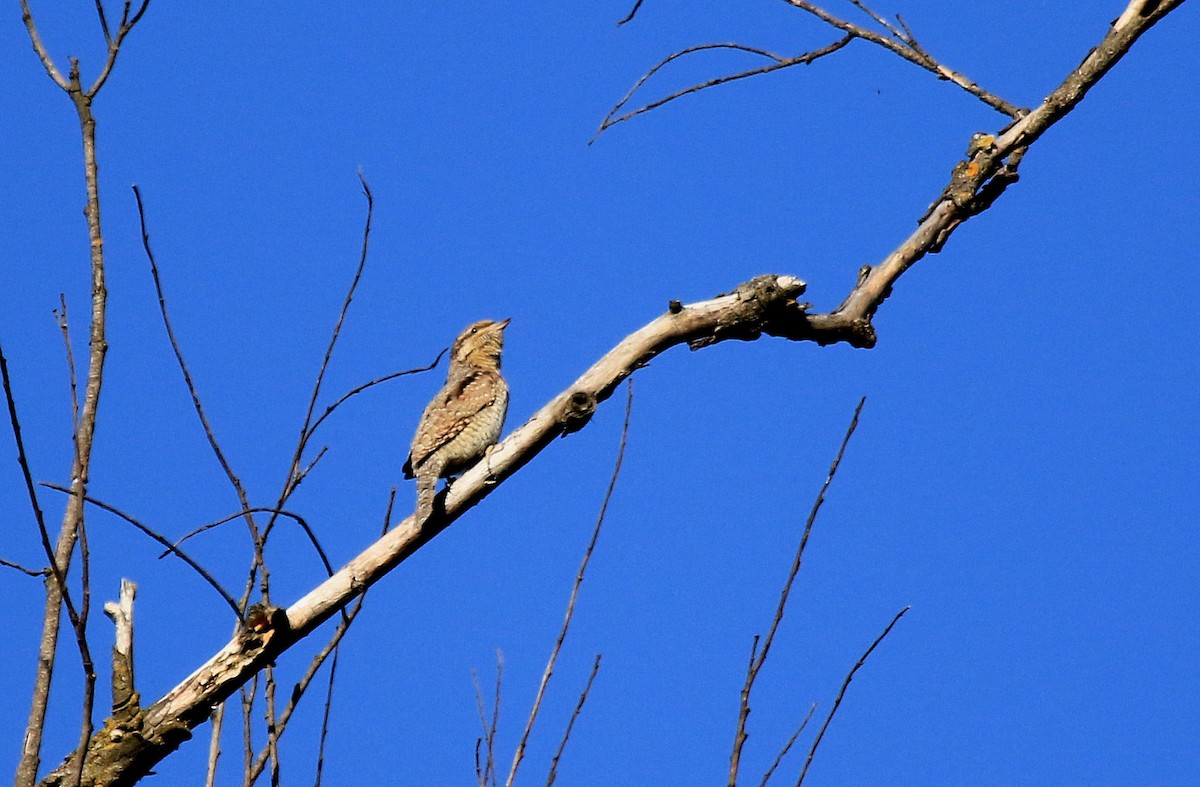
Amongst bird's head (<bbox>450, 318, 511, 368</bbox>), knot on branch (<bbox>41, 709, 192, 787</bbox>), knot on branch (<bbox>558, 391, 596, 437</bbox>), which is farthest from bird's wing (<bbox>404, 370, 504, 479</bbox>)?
knot on branch (<bbox>41, 709, 192, 787</bbox>)

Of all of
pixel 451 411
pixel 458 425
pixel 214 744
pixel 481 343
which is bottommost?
pixel 214 744

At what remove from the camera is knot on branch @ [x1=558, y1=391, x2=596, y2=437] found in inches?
139

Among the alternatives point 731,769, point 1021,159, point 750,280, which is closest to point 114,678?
point 731,769

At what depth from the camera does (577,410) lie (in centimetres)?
352

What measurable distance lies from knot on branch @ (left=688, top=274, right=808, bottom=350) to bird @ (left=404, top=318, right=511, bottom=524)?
1.66 m

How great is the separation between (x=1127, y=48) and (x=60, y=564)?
12.1ft

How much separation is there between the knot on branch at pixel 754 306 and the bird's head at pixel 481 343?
130 inches

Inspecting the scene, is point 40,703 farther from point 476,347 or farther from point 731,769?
point 476,347

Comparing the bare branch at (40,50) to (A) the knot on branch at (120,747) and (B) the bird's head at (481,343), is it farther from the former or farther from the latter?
(B) the bird's head at (481,343)

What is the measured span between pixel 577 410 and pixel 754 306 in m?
0.66

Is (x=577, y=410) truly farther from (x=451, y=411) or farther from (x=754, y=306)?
(x=451, y=411)

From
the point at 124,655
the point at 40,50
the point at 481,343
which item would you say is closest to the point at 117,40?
the point at 40,50

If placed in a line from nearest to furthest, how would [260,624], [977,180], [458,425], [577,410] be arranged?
1. [260,624]
2. [577,410]
3. [977,180]
4. [458,425]

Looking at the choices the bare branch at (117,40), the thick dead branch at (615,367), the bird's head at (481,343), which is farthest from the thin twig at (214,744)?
Answer: the bird's head at (481,343)
